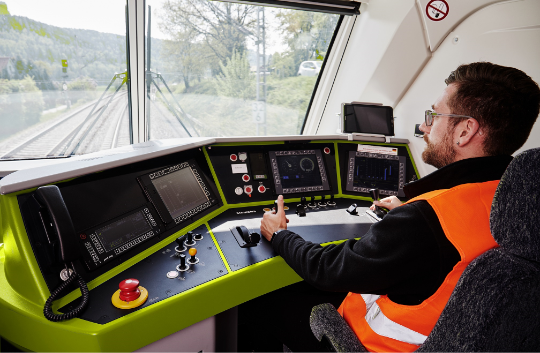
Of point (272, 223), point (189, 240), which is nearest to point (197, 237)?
point (189, 240)

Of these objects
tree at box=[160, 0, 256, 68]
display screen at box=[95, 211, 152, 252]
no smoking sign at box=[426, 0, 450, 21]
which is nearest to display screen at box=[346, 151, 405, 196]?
no smoking sign at box=[426, 0, 450, 21]

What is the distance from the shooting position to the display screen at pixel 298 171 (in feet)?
6.41

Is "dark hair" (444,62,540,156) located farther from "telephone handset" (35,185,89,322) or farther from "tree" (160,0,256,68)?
"tree" (160,0,256,68)

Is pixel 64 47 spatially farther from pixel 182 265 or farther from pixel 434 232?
pixel 434 232

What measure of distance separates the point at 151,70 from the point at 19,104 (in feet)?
3.07

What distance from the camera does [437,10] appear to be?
2.10 m

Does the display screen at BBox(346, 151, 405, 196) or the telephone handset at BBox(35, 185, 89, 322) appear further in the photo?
the display screen at BBox(346, 151, 405, 196)

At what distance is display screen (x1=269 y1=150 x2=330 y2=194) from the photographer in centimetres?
194

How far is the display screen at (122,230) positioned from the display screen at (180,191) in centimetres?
16

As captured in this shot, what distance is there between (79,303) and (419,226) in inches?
37.4

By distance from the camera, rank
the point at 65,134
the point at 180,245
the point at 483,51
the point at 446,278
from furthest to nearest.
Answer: the point at 65,134 < the point at 483,51 < the point at 180,245 < the point at 446,278

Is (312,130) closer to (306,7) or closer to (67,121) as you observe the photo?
(306,7)

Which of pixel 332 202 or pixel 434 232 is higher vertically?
pixel 434 232

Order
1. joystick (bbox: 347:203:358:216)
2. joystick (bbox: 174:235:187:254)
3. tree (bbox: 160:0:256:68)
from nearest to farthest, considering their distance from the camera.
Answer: joystick (bbox: 174:235:187:254), joystick (bbox: 347:203:358:216), tree (bbox: 160:0:256:68)
